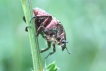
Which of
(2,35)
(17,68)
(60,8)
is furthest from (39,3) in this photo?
(17,68)

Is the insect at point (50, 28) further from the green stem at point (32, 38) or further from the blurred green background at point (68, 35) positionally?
the blurred green background at point (68, 35)

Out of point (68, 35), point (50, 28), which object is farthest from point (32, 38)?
point (68, 35)

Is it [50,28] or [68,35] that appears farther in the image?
[68,35]

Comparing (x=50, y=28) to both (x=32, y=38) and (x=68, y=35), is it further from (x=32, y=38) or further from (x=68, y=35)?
(x=68, y=35)

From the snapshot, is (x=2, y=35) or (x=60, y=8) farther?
(x=60, y=8)

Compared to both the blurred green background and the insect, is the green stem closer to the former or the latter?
the insect

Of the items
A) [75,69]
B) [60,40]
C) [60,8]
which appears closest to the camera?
[60,40]

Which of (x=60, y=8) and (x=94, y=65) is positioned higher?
(x=60, y=8)

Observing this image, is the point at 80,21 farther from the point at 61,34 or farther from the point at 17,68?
the point at 61,34

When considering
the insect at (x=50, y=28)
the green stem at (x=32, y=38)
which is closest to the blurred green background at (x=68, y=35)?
the insect at (x=50, y=28)

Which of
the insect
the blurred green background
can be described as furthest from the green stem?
the blurred green background
